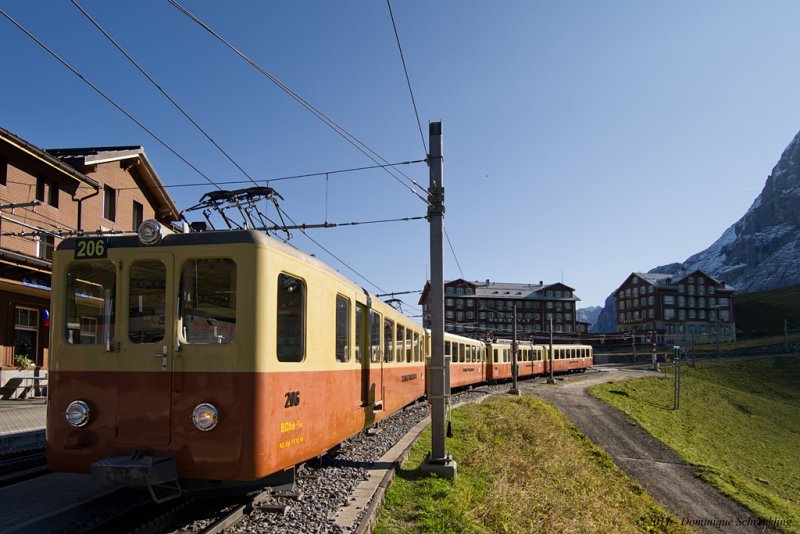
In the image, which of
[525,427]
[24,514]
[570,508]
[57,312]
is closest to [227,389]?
[57,312]

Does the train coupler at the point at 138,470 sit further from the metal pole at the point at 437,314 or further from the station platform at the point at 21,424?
the station platform at the point at 21,424

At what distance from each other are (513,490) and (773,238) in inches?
7864

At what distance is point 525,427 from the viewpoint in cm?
1625

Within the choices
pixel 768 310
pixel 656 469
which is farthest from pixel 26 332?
pixel 768 310

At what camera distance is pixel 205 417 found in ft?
18.4

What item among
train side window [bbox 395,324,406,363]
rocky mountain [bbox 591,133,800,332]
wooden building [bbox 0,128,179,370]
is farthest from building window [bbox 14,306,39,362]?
rocky mountain [bbox 591,133,800,332]

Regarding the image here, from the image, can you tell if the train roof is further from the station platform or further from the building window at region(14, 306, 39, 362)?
the building window at region(14, 306, 39, 362)

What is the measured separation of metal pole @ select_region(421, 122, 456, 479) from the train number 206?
3.21m

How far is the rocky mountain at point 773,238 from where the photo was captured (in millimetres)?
167625

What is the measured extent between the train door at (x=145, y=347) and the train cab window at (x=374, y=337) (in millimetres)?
4456

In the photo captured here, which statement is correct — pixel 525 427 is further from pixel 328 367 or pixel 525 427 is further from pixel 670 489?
pixel 328 367

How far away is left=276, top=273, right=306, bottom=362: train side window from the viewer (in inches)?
241

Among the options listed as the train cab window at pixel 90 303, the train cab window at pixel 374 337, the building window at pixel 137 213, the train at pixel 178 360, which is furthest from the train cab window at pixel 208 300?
the building window at pixel 137 213

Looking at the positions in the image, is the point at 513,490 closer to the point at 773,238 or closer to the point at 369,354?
the point at 369,354
